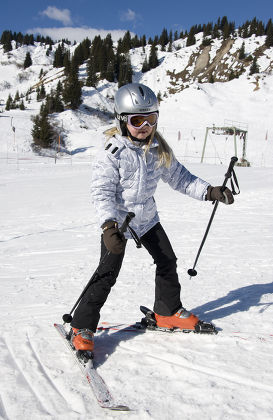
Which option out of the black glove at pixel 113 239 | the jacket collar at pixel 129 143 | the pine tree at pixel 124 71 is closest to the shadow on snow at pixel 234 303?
the black glove at pixel 113 239

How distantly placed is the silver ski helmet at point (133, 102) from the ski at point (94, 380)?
5.42 ft

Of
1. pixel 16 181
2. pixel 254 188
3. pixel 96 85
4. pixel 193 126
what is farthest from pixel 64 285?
pixel 96 85

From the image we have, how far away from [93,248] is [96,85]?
62.2 metres

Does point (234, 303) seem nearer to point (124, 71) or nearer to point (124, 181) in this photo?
→ point (124, 181)

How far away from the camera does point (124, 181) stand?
2738mm

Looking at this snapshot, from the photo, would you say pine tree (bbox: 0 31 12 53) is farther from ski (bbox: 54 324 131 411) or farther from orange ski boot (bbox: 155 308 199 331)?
ski (bbox: 54 324 131 411)

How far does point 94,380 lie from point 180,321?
3.25 ft

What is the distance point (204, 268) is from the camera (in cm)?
521

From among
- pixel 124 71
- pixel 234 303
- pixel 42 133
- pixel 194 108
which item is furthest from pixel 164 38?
pixel 234 303

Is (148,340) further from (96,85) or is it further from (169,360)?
(96,85)

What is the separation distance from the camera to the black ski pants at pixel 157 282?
274 centimetres

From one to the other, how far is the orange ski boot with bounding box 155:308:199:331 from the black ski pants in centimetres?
4

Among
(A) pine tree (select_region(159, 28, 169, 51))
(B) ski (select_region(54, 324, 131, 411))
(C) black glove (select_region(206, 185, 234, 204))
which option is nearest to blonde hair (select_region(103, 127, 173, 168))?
(C) black glove (select_region(206, 185, 234, 204))

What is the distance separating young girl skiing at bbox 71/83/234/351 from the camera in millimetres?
2680
